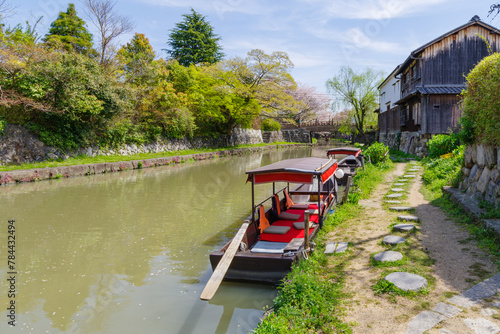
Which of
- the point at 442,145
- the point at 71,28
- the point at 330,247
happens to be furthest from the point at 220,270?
the point at 71,28

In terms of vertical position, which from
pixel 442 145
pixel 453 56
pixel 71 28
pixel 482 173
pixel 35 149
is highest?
pixel 71 28

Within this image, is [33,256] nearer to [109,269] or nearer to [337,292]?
[109,269]

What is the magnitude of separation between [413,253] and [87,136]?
2073cm

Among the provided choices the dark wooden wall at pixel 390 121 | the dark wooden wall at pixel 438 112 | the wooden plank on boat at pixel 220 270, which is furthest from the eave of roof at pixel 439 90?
the wooden plank on boat at pixel 220 270

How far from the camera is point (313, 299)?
4.63m

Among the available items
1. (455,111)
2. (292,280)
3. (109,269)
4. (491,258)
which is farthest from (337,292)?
(455,111)

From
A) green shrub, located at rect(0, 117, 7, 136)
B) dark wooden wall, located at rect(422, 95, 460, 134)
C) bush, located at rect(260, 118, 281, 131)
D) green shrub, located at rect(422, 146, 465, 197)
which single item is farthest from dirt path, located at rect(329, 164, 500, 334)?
bush, located at rect(260, 118, 281, 131)

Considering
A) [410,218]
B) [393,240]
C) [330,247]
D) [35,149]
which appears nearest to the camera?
[393,240]

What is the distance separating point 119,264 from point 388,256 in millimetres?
5272

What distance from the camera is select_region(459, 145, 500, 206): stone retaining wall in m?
7.54

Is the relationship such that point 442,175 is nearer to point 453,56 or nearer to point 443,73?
point 443,73

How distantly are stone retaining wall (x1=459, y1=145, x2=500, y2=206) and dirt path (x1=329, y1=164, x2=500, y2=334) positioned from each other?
982 mm

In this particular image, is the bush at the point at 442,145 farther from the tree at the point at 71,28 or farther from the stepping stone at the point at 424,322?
the tree at the point at 71,28

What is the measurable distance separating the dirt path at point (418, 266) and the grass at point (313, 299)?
16cm
